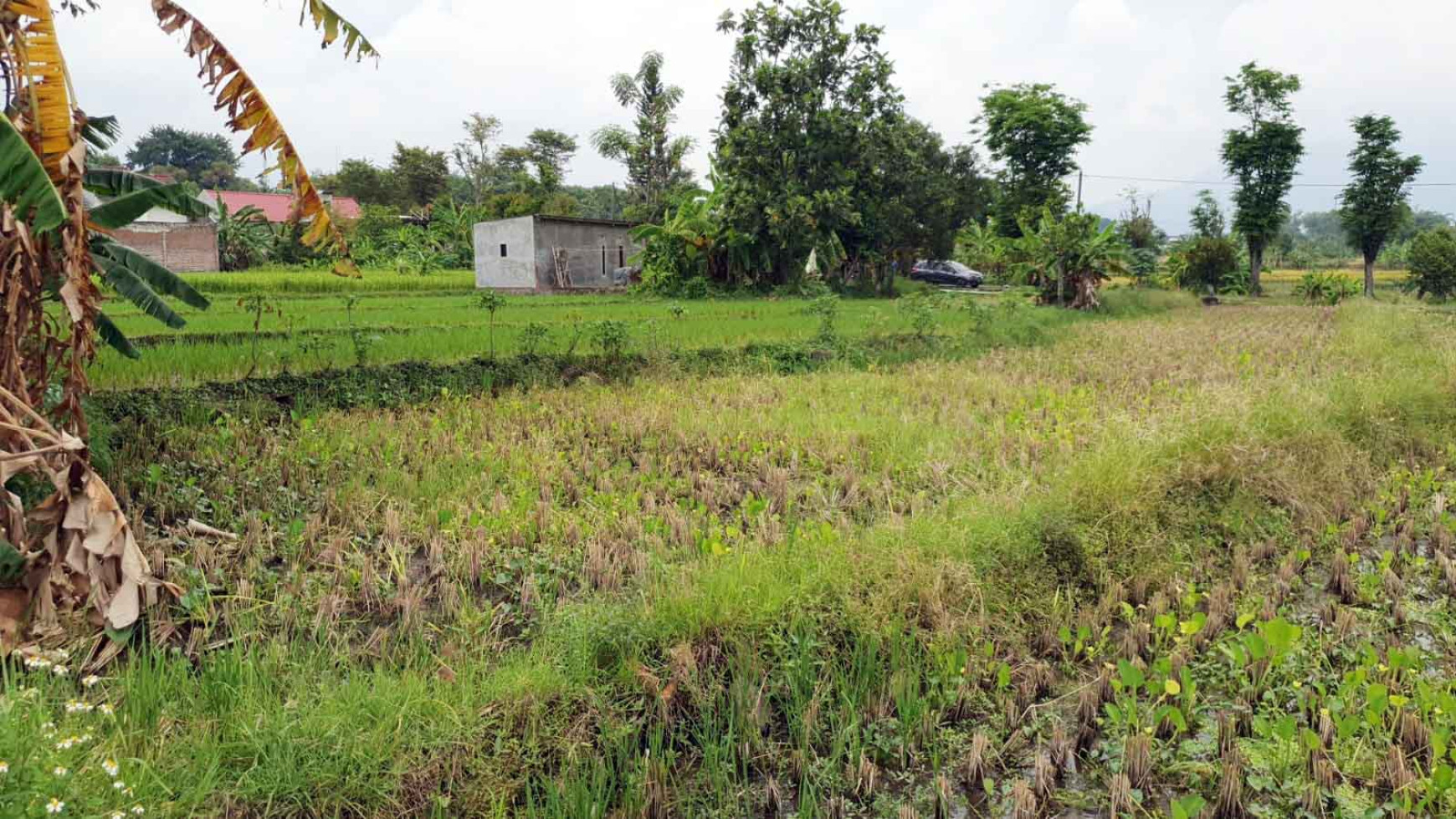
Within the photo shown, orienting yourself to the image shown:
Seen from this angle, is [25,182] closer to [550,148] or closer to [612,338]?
[612,338]

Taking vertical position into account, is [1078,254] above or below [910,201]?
below

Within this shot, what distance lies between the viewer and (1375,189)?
2656 centimetres

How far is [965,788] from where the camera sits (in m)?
2.62

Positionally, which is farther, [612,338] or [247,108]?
[612,338]

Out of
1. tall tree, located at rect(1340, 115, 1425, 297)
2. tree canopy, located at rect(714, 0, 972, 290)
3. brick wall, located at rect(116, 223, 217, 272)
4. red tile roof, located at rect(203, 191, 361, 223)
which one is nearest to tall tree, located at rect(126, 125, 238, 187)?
red tile roof, located at rect(203, 191, 361, 223)

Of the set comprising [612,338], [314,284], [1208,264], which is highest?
[1208,264]

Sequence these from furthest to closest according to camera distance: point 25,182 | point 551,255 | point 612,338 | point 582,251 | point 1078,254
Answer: point 582,251, point 551,255, point 1078,254, point 612,338, point 25,182

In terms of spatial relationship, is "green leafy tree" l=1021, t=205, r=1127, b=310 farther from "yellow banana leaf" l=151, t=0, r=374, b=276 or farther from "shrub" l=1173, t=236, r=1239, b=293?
"yellow banana leaf" l=151, t=0, r=374, b=276

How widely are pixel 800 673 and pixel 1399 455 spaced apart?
5416 millimetres

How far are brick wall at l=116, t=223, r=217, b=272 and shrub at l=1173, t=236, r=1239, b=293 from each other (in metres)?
31.9

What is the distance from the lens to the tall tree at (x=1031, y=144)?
88.9ft

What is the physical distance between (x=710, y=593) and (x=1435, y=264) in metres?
28.1

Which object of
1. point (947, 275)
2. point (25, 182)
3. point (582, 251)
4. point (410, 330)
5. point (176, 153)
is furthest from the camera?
point (176, 153)

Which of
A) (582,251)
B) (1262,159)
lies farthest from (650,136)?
(1262,159)
